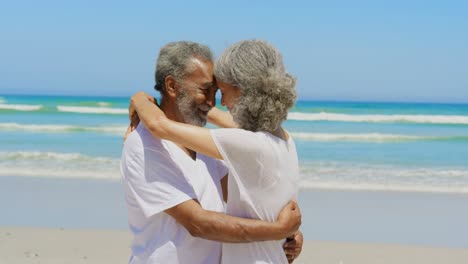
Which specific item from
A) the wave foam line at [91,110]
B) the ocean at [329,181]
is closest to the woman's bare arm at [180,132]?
the ocean at [329,181]

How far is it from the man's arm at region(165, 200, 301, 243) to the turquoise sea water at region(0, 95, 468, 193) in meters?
9.31

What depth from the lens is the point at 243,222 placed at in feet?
9.13

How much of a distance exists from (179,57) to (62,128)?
23.4 m

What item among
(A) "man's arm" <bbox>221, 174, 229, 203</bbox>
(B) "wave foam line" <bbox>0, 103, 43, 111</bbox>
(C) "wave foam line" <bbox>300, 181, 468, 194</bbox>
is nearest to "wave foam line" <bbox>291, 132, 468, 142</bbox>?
(C) "wave foam line" <bbox>300, 181, 468, 194</bbox>

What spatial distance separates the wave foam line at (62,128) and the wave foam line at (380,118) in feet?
28.9

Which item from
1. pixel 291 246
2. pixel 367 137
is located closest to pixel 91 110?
pixel 367 137

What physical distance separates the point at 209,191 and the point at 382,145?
61.8ft

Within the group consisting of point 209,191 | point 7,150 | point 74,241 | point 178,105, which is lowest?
point 7,150

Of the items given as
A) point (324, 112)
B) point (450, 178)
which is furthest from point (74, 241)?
point (324, 112)

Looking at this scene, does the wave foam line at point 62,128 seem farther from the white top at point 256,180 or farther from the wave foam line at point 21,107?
the white top at point 256,180

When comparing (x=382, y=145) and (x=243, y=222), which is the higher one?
(x=243, y=222)

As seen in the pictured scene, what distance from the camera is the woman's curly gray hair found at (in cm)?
277

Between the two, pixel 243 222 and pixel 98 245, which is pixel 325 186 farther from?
pixel 243 222

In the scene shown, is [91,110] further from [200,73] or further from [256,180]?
[256,180]
